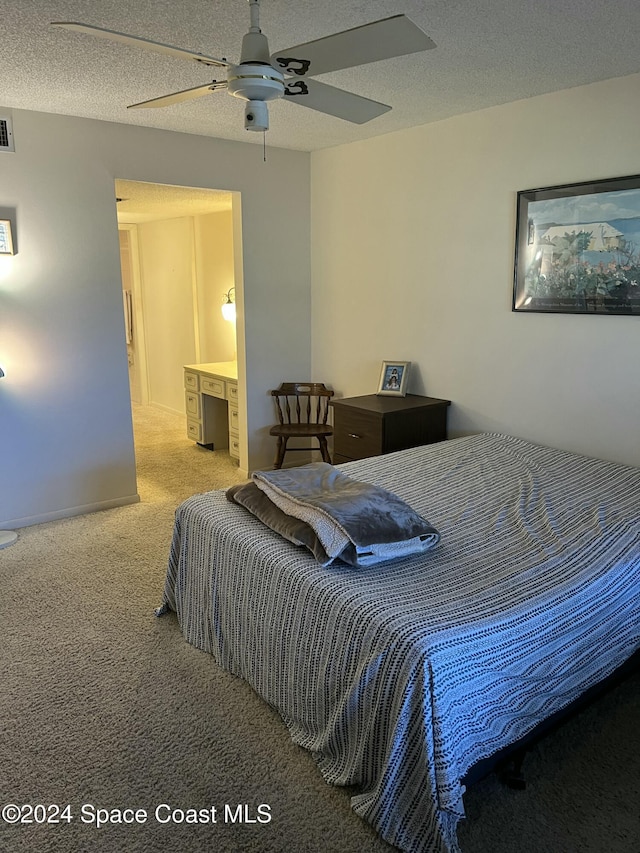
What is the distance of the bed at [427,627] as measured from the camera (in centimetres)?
153

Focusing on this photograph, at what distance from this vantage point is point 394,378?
4016 millimetres

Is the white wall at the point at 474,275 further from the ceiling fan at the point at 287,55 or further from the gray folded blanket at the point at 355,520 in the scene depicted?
the ceiling fan at the point at 287,55

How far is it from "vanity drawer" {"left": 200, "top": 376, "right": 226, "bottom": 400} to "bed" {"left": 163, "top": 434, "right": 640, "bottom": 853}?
252 cm

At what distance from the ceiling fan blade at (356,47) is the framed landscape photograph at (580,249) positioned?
157 cm

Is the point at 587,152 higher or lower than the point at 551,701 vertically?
higher

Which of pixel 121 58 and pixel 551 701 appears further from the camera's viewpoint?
pixel 121 58

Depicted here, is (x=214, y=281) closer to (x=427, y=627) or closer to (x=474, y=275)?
(x=474, y=275)

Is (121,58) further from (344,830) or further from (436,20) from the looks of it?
(344,830)

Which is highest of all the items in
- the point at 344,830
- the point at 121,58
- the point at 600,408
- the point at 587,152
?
the point at 121,58

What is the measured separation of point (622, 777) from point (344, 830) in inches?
34.1

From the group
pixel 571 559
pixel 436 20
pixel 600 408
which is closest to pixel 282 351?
pixel 600 408

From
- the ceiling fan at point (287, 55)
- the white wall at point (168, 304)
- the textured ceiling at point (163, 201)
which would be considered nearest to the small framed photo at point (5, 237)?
the textured ceiling at point (163, 201)

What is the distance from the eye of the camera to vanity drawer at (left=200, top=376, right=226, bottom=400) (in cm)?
499

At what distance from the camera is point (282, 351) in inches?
183
